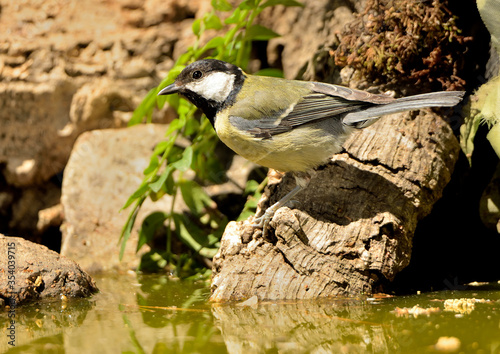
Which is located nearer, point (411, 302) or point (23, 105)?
point (411, 302)

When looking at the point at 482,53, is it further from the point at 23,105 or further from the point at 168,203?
the point at 23,105

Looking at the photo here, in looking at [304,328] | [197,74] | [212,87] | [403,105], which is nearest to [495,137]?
[403,105]

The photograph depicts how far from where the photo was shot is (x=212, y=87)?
3.58m

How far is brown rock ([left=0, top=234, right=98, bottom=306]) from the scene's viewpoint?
9.80 feet

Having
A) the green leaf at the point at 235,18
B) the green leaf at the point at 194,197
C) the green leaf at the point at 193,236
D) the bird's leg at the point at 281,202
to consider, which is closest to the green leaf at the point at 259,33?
the green leaf at the point at 235,18

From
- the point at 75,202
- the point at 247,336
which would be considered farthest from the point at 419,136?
the point at 75,202

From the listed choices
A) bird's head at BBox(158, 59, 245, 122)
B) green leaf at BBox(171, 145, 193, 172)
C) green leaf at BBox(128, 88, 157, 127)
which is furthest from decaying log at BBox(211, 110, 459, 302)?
green leaf at BBox(128, 88, 157, 127)

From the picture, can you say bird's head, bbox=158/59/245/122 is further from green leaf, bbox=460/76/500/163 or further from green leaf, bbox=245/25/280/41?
green leaf, bbox=460/76/500/163

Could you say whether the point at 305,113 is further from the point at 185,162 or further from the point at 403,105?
the point at 185,162

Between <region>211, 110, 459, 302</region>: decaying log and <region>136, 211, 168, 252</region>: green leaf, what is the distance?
3.38 feet

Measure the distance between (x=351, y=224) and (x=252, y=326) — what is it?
98 centimetres

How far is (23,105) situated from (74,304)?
2.69m

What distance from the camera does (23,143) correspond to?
5.09 metres

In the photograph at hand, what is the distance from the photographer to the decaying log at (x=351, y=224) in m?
3.00
